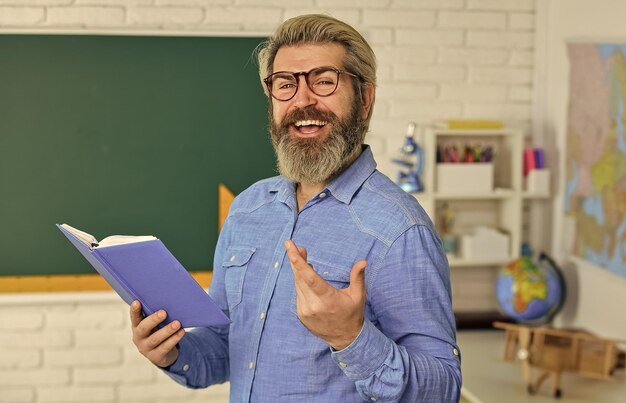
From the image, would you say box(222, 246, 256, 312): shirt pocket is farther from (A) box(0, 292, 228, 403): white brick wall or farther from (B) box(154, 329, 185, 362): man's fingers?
(A) box(0, 292, 228, 403): white brick wall

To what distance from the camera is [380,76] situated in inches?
136

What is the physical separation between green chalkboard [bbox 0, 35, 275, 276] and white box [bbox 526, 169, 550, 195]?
101cm

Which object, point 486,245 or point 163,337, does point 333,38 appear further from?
point 486,245

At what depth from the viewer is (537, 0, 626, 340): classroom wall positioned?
9.75ft

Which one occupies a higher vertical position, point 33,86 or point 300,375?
point 33,86

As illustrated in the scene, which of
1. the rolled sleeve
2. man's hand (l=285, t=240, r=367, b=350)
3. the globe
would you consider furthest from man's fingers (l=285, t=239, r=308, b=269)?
the globe

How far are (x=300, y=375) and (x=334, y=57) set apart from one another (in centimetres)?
57

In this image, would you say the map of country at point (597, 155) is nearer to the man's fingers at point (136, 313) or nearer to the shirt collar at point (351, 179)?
the shirt collar at point (351, 179)

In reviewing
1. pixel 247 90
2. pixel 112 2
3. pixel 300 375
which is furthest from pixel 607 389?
pixel 112 2

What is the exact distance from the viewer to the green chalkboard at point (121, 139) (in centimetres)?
335

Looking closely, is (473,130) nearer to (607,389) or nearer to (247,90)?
(247,90)

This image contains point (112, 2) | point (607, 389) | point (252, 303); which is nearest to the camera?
point (252, 303)

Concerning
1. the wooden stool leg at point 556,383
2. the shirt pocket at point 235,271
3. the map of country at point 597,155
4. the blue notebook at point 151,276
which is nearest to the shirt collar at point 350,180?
the shirt pocket at point 235,271

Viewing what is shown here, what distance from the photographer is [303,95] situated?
1604 mm
